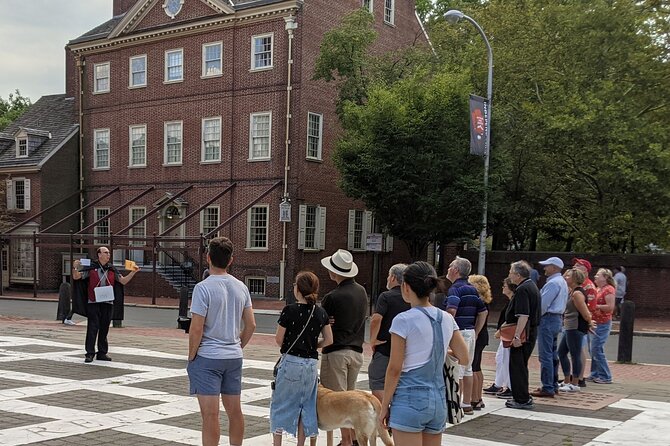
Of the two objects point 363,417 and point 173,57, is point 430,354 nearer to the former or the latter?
point 363,417

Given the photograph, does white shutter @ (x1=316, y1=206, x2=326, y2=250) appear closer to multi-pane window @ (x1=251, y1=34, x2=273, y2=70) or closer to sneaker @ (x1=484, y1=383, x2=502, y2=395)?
multi-pane window @ (x1=251, y1=34, x2=273, y2=70)

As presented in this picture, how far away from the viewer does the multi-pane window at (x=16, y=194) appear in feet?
112

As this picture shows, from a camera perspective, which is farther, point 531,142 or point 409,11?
point 409,11

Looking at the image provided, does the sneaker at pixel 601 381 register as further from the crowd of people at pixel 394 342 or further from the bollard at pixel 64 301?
the bollard at pixel 64 301

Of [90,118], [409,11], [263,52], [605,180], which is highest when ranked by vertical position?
[409,11]

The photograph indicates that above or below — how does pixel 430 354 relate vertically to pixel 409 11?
below

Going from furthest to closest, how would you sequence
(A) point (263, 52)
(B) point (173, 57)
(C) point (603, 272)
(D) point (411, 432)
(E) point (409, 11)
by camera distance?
(E) point (409, 11), (B) point (173, 57), (A) point (263, 52), (C) point (603, 272), (D) point (411, 432)

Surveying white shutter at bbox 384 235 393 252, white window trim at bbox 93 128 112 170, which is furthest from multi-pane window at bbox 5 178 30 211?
white shutter at bbox 384 235 393 252

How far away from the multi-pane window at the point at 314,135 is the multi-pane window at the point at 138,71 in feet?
→ 29.5

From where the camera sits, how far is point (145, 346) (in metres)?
13.6

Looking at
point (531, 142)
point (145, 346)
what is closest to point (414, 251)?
point (531, 142)

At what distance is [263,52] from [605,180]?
14.1 meters

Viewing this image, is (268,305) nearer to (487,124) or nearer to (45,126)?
(487,124)

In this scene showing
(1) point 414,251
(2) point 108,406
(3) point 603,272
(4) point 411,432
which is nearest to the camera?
(4) point 411,432
